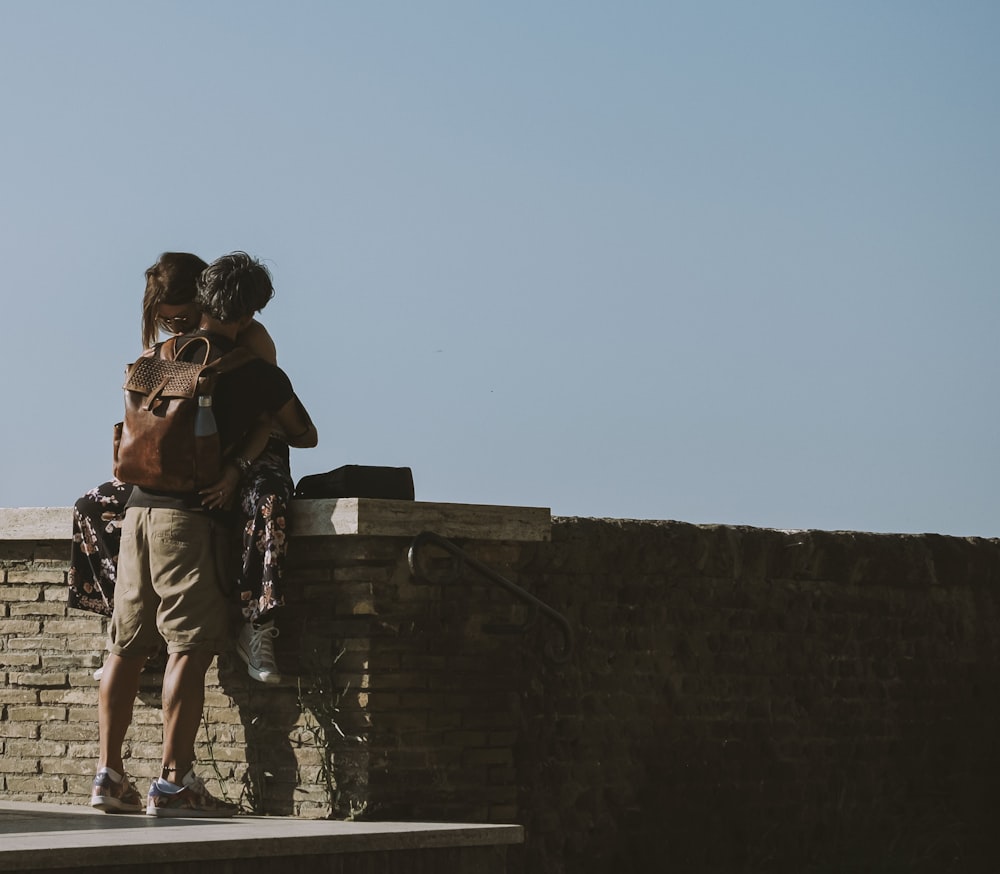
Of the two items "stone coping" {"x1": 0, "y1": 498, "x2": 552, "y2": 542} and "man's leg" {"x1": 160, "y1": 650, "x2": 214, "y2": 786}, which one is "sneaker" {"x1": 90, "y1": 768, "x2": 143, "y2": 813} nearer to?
"man's leg" {"x1": 160, "y1": 650, "x2": 214, "y2": 786}

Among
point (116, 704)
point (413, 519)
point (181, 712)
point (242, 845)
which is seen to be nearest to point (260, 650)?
point (181, 712)

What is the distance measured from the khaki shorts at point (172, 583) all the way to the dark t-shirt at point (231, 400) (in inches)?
1.6

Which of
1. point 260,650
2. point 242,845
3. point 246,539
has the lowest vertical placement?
point 242,845

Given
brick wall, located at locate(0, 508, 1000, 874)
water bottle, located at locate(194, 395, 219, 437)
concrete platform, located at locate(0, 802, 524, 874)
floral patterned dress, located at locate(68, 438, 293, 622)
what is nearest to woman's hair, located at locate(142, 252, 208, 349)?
water bottle, located at locate(194, 395, 219, 437)

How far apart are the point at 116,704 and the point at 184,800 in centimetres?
49

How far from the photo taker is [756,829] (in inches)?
314

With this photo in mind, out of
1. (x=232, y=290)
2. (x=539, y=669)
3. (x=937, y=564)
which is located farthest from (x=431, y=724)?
(x=937, y=564)

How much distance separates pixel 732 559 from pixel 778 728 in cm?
81

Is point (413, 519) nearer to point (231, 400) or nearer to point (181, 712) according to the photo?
point (231, 400)

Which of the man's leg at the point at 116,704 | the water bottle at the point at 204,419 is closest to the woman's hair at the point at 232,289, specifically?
the water bottle at the point at 204,419

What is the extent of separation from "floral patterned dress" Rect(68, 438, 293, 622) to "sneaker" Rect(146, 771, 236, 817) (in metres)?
0.62

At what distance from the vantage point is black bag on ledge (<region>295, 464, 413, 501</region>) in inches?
258

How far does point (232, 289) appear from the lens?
6539mm

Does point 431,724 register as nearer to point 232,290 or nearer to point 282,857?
point 282,857
